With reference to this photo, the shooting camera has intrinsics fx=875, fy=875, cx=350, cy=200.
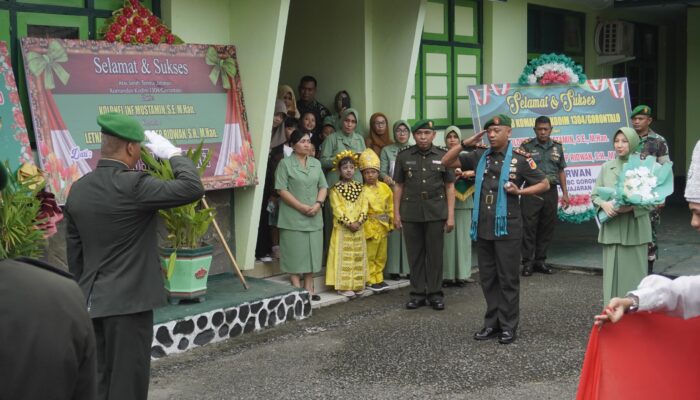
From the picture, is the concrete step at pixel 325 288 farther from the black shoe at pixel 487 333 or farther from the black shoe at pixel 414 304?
the black shoe at pixel 487 333

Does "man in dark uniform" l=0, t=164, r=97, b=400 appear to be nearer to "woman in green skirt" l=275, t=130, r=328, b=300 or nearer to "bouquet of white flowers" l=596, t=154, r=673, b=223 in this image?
"bouquet of white flowers" l=596, t=154, r=673, b=223

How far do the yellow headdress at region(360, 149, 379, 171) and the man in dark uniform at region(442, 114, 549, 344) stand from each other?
1832 millimetres

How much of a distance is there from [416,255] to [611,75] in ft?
26.3

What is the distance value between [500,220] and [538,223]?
11.2 feet

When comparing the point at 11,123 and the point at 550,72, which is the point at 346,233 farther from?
the point at 550,72

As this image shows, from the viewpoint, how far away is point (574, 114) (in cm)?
1129

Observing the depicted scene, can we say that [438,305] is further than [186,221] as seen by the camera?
Yes

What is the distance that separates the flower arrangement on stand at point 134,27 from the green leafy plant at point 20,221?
6.12 ft

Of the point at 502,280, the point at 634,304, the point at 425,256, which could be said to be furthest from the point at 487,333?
the point at 634,304

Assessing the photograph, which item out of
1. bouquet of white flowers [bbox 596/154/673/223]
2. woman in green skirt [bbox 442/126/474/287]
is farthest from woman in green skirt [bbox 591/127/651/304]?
woman in green skirt [bbox 442/126/474/287]

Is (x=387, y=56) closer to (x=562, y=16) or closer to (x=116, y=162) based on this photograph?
(x=562, y=16)

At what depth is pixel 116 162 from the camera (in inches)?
179

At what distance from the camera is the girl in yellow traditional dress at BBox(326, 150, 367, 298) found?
895 centimetres

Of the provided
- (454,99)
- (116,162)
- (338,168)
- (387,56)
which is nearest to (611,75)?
(454,99)
